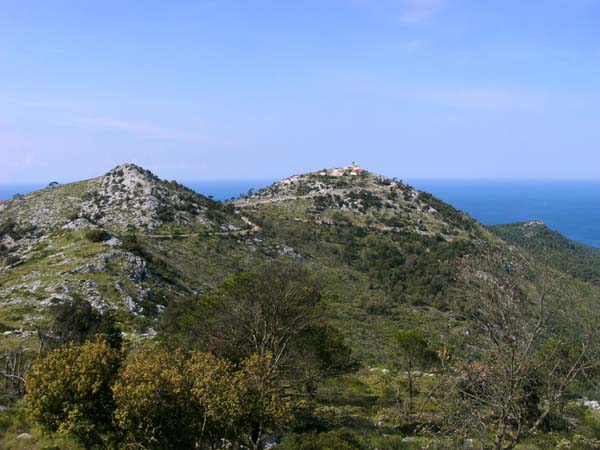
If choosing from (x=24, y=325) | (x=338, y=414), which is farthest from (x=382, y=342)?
(x=24, y=325)

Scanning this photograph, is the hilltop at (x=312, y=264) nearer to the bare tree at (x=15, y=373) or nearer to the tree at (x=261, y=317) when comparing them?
the tree at (x=261, y=317)

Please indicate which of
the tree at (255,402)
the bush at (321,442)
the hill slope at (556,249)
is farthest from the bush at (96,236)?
the bush at (321,442)

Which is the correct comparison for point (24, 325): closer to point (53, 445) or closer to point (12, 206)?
point (53, 445)

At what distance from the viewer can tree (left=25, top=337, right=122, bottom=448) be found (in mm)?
13477

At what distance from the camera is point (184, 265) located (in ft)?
211

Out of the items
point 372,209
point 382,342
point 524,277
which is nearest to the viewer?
point 524,277

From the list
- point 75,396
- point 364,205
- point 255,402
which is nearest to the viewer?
point 75,396

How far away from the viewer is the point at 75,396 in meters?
13.6

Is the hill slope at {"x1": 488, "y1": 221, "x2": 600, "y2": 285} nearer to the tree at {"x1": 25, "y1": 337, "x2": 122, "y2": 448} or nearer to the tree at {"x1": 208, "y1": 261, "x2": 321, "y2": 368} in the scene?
the tree at {"x1": 208, "y1": 261, "x2": 321, "y2": 368}

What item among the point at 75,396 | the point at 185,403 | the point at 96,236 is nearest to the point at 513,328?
the point at 185,403

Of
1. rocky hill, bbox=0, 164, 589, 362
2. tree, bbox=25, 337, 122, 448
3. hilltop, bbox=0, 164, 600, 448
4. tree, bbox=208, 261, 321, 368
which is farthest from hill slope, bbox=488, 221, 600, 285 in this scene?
tree, bbox=25, 337, 122, 448

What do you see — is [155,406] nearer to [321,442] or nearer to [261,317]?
[321,442]

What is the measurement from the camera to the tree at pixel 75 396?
44.2ft

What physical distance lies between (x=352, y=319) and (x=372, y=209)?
78814 millimetres
